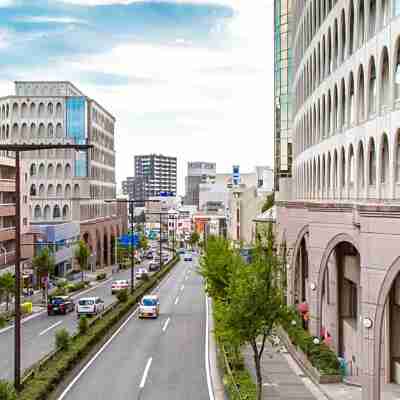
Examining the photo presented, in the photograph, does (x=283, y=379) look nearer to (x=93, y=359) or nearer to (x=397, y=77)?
(x=93, y=359)

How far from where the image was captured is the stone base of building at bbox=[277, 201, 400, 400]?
18.5m

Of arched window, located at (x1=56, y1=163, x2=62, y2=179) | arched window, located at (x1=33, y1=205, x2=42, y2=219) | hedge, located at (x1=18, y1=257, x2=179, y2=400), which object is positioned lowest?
hedge, located at (x1=18, y1=257, x2=179, y2=400)

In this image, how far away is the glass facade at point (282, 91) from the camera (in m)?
64.4

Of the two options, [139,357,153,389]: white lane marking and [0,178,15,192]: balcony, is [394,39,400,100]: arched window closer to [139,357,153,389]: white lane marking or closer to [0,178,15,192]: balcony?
[139,357,153,389]: white lane marking

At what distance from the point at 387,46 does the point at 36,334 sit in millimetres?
24498

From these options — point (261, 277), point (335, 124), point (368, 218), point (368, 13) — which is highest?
point (368, 13)

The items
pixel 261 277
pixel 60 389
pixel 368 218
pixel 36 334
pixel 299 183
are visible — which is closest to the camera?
pixel 368 218

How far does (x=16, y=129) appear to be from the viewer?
276ft

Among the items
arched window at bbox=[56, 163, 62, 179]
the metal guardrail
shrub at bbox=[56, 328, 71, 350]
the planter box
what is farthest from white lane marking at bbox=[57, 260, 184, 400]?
arched window at bbox=[56, 163, 62, 179]

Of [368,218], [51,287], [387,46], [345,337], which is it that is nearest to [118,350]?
[345,337]

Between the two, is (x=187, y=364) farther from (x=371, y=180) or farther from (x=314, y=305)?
(x=371, y=180)

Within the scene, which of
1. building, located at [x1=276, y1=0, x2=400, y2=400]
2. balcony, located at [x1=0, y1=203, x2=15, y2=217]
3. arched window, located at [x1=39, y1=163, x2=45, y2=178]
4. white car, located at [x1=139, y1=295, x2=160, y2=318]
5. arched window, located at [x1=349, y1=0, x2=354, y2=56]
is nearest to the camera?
building, located at [x1=276, y1=0, x2=400, y2=400]

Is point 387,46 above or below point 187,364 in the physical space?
above

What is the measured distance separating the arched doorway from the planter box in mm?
1551
